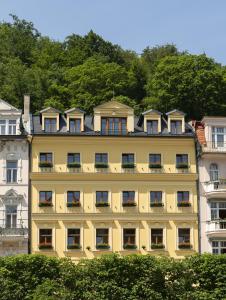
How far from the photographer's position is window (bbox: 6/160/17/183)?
211 feet

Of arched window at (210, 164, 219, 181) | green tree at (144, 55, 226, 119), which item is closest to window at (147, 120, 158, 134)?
arched window at (210, 164, 219, 181)

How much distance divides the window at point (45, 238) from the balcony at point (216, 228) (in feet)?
42.1

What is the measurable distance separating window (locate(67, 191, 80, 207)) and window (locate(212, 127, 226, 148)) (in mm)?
12373

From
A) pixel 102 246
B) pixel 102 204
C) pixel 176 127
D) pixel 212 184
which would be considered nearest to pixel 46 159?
pixel 102 204

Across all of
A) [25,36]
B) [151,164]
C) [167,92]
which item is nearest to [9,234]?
[151,164]

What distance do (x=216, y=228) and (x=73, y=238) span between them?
38.2 feet

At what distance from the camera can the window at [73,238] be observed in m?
63.0

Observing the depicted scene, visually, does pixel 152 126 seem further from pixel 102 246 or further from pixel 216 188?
pixel 102 246

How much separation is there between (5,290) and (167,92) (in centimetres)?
4398

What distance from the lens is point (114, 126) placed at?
6644cm

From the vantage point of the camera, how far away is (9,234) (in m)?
61.8

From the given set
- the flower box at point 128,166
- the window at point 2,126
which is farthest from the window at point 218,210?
the window at point 2,126

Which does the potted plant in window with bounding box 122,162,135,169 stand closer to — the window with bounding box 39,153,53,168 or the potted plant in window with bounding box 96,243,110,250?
the window with bounding box 39,153,53,168

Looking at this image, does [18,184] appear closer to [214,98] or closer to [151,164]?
[151,164]
